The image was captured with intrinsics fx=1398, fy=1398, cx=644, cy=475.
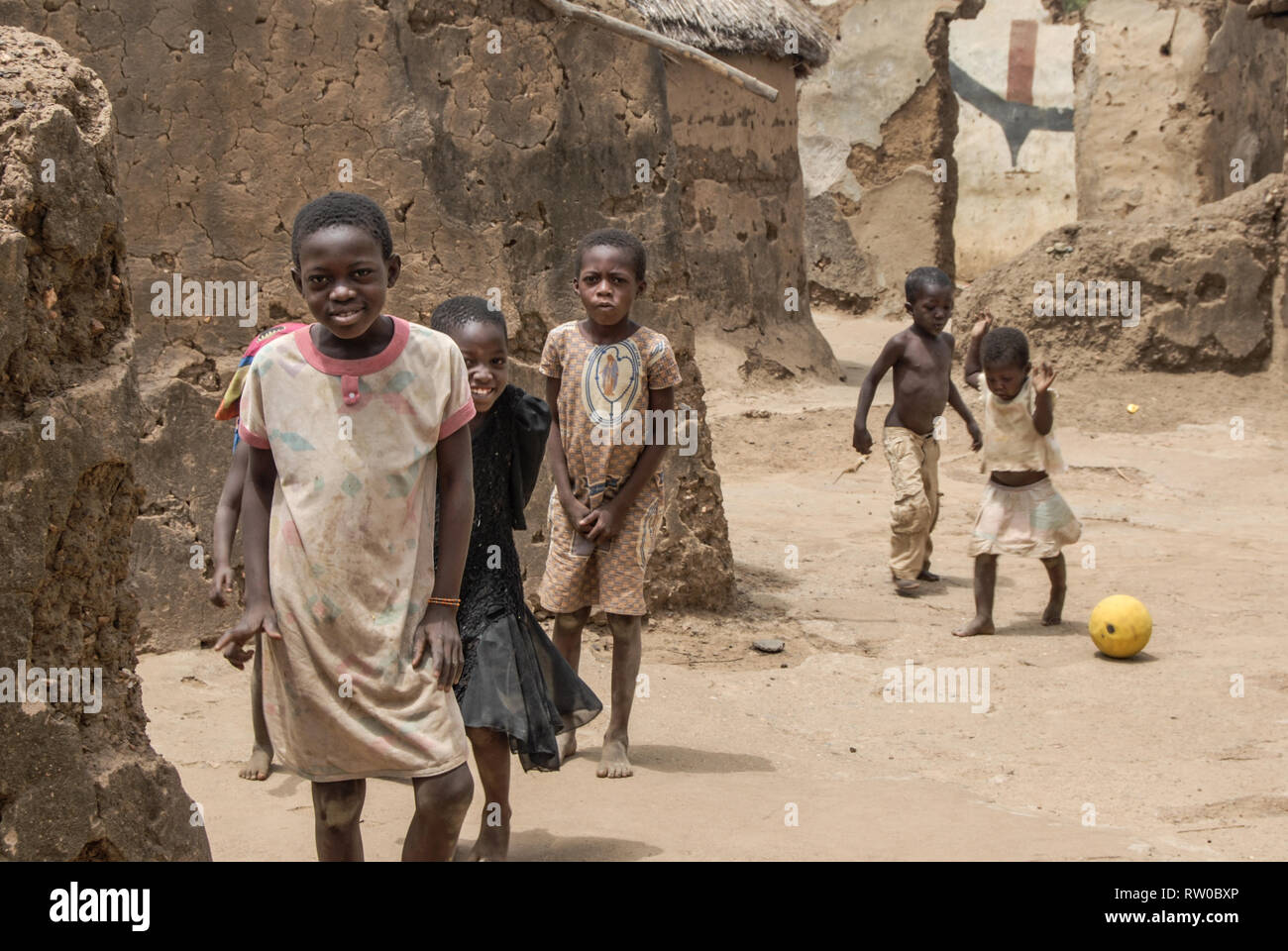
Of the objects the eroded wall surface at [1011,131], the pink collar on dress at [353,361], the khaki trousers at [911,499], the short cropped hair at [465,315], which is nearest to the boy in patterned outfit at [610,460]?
the short cropped hair at [465,315]

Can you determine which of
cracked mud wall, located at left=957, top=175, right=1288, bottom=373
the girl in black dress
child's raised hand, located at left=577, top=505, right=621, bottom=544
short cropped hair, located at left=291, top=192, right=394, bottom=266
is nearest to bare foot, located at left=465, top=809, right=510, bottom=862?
the girl in black dress

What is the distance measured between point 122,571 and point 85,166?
2.36 feet

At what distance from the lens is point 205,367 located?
4.76m

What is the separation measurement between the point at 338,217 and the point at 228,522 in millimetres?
606

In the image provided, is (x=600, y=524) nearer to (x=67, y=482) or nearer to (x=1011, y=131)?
(x=67, y=482)

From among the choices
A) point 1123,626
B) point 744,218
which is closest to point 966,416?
point 1123,626

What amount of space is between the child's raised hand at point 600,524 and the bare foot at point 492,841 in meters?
1.02

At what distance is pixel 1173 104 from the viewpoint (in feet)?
49.6

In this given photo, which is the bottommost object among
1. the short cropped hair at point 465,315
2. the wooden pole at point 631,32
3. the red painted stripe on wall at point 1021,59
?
the short cropped hair at point 465,315

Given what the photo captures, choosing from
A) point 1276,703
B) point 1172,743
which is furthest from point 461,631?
point 1276,703

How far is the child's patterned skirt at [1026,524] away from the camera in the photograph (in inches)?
224

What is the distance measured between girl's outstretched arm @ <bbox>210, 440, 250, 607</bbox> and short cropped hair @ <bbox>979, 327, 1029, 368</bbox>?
374 cm

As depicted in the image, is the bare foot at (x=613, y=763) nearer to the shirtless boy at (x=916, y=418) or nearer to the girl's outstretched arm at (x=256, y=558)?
the girl's outstretched arm at (x=256, y=558)

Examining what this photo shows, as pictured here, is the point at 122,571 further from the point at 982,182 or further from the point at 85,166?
the point at 982,182
